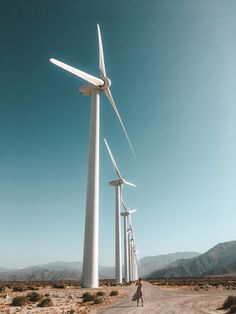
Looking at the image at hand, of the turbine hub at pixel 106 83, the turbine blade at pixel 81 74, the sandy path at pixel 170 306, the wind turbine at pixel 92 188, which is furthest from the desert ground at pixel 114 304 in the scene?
the turbine hub at pixel 106 83

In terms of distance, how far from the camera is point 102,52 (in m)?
44.5

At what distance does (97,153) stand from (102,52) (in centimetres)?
1606

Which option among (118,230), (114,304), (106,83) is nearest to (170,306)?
(114,304)

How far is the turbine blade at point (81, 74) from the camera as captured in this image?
34569mm

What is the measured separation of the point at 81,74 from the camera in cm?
3853

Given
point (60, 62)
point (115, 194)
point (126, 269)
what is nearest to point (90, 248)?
point (60, 62)

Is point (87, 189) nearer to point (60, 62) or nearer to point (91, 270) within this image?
point (91, 270)

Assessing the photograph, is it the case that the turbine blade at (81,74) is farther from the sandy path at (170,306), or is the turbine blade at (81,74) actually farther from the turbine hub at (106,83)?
the sandy path at (170,306)

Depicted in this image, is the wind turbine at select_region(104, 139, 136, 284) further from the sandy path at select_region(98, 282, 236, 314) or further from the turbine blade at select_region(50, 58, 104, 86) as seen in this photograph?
the sandy path at select_region(98, 282, 236, 314)

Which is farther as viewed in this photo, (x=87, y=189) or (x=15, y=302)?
(x=87, y=189)

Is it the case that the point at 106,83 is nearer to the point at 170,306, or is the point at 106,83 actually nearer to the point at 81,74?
the point at 81,74

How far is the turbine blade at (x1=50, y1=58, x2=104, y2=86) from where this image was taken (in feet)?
113

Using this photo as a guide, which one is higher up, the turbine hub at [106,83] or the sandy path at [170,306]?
the turbine hub at [106,83]

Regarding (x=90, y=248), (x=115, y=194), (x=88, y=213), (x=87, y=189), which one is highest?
(x=115, y=194)
